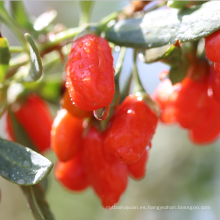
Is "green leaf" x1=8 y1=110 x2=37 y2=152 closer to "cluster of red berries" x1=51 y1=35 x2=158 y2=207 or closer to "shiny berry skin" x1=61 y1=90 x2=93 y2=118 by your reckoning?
"cluster of red berries" x1=51 y1=35 x2=158 y2=207

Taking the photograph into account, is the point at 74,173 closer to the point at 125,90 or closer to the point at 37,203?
the point at 37,203

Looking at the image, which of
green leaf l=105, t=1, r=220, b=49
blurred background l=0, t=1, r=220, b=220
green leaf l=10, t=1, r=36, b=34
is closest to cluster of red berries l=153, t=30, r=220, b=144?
green leaf l=105, t=1, r=220, b=49

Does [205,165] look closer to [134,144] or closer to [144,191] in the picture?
[144,191]

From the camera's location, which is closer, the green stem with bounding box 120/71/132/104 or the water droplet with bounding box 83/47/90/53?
the water droplet with bounding box 83/47/90/53

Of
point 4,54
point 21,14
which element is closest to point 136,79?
point 4,54

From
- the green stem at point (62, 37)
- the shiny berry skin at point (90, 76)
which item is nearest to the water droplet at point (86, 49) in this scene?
the shiny berry skin at point (90, 76)
